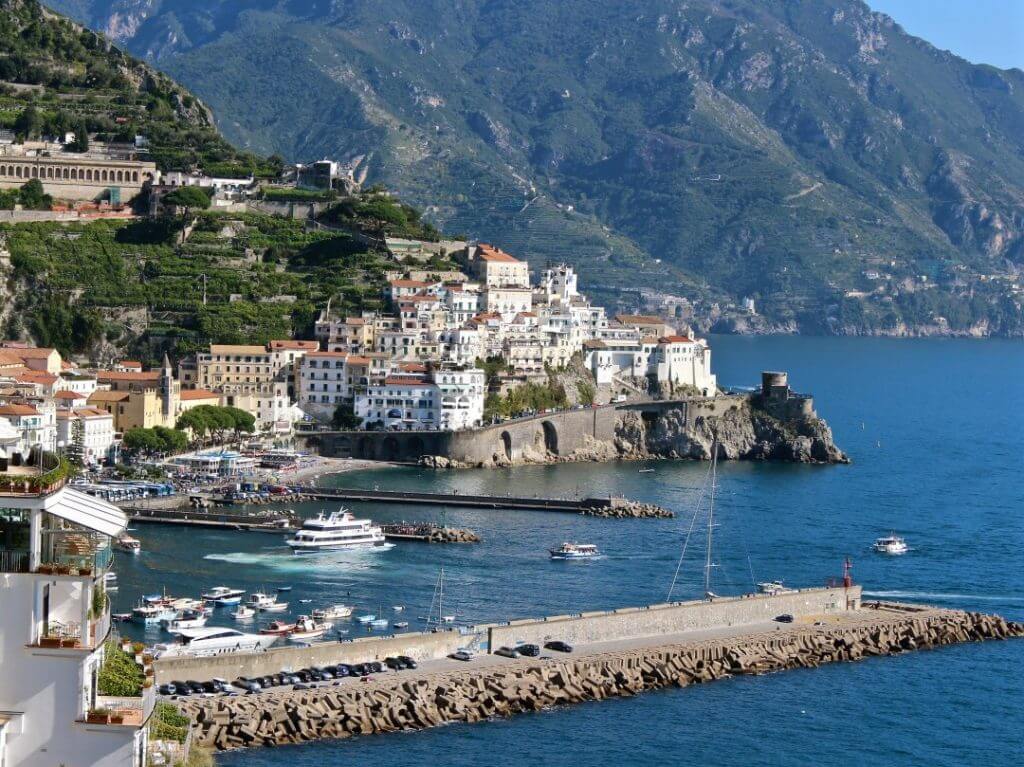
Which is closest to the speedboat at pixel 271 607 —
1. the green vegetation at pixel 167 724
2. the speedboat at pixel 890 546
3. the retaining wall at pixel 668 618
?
the retaining wall at pixel 668 618

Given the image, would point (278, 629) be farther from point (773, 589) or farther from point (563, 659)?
point (773, 589)

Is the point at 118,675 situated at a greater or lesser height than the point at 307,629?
greater

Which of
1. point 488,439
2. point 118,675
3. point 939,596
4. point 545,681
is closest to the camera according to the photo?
point 118,675

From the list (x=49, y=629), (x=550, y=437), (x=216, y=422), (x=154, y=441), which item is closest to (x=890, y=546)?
(x=550, y=437)

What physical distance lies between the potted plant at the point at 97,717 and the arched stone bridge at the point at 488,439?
229 feet

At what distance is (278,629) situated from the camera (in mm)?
46500

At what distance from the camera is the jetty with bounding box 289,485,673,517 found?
73.0 m

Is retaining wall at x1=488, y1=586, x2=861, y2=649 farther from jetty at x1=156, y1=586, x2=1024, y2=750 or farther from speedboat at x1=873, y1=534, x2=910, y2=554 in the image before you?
speedboat at x1=873, y1=534, x2=910, y2=554

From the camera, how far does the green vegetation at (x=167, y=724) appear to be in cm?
2336

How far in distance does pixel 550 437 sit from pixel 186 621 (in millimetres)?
44674

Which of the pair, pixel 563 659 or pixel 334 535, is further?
pixel 334 535

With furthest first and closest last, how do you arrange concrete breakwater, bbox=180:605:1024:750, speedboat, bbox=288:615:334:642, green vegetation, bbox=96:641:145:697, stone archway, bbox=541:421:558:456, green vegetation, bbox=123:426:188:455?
stone archway, bbox=541:421:558:456
green vegetation, bbox=123:426:188:455
speedboat, bbox=288:615:334:642
concrete breakwater, bbox=180:605:1024:750
green vegetation, bbox=96:641:145:697

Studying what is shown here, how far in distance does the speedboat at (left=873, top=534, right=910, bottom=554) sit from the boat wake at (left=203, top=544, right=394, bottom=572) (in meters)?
16.5

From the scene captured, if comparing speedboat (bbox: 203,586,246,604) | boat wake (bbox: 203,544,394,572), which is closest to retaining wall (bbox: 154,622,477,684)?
speedboat (bbox: 203,586,246,604)
